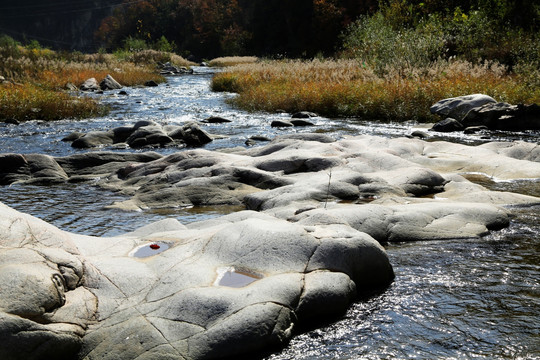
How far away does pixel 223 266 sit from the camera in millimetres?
4680

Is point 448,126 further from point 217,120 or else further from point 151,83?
point 151,83

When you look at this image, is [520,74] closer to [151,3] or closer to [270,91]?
[270,91]

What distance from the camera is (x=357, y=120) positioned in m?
16.9

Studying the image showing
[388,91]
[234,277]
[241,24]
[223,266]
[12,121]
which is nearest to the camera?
[234,277]

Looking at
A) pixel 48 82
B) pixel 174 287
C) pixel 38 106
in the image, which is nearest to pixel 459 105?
pixel 174 287

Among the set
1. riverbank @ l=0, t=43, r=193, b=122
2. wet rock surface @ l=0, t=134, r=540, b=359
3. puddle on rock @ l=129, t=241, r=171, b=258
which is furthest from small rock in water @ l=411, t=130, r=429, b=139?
riverbank @ l=0, t=43, r=193, b=122

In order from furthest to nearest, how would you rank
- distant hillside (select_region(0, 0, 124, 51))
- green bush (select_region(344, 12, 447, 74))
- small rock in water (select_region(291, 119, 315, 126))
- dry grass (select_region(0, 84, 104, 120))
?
distant hillside (select_region(0, 0, 124, 51)), green bush (select_region(344, 12, 447, 74)), dry grass (select_region(0, 84, 104, 120)), small rock in water (select_region(291, 119, 315, 126))

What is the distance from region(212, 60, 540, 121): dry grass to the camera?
16594 mm

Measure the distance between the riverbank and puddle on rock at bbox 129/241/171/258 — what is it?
1372cm

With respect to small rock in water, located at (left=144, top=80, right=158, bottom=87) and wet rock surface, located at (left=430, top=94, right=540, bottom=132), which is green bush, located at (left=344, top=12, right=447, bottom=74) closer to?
wet rock surface, located at (left=430, top=94, right=540, bottom=132)

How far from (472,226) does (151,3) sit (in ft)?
294

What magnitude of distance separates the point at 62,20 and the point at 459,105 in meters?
117

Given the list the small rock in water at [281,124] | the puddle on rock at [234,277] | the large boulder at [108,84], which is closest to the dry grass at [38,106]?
the small rock in water at [281,124]

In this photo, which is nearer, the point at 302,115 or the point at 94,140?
the point at 94,140
